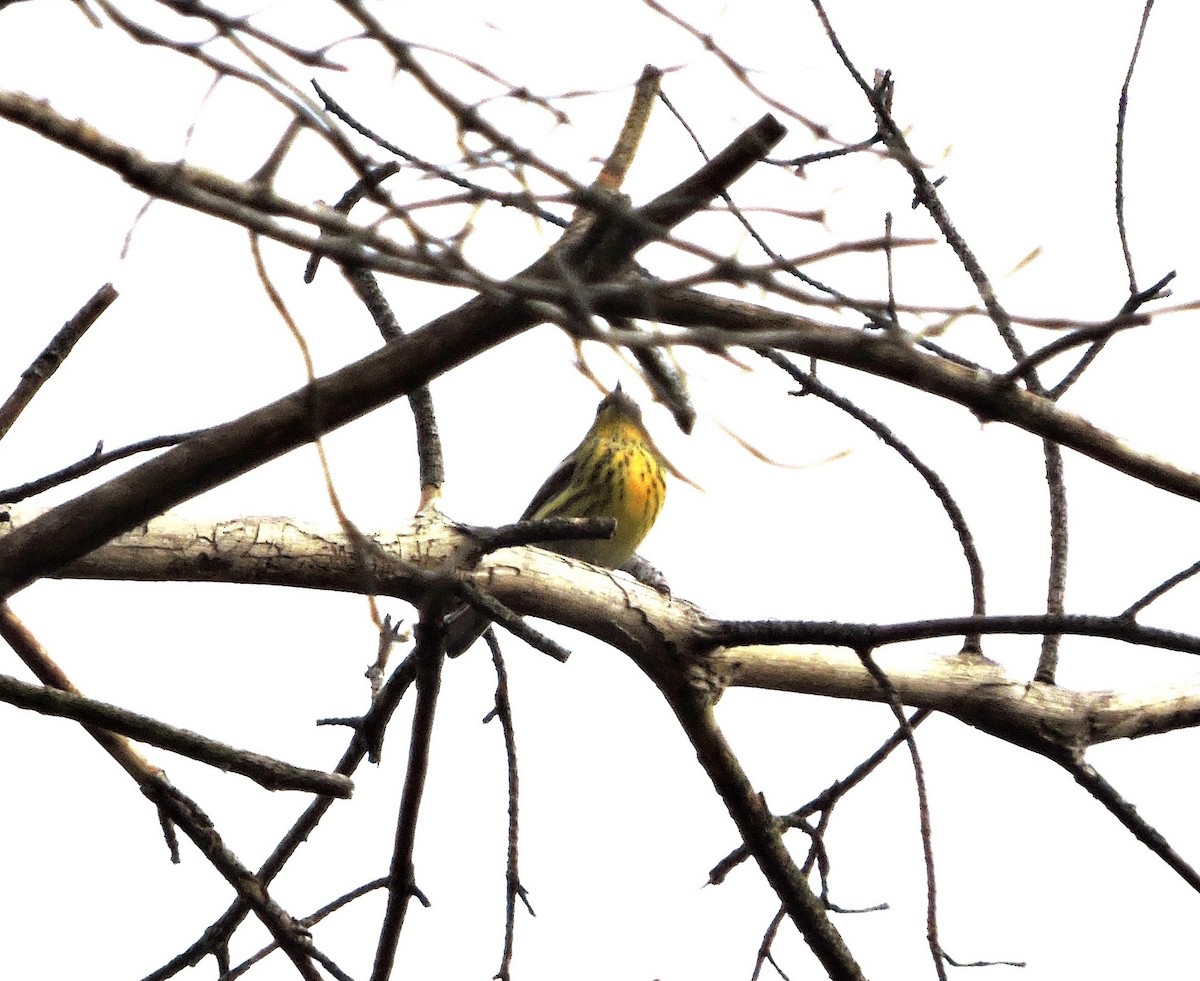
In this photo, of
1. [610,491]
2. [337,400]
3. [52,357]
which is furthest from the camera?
[610,491]

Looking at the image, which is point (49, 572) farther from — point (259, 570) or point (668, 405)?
point (668, 405)

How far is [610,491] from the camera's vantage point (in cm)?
707

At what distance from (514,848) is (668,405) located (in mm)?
2096

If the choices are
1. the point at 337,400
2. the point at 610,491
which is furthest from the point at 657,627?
the point at 610,491

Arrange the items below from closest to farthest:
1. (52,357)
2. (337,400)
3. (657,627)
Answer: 1. (337,400)
2. (52,357)
3. (657,627)

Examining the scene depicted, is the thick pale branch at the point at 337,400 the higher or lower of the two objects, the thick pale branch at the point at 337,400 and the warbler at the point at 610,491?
the lower

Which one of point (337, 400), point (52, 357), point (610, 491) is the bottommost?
point (337, 400)

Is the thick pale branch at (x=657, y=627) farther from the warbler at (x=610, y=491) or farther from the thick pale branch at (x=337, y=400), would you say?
the warbler at (x=610, y=491)

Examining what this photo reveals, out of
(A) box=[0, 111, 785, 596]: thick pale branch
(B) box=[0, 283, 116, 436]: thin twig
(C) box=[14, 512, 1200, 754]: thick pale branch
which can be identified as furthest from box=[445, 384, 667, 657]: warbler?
(A) box=[0, 111, 785, 596]: thick pale branch

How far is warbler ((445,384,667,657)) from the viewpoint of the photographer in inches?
275

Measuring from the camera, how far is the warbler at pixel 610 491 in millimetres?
6973

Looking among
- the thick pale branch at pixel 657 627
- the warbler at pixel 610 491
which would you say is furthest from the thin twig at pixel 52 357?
the warbler at pixel 610 491

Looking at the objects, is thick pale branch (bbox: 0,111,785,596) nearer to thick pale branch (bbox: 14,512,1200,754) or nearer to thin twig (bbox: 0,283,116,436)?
thin twig (bbox: 0,283,116,436)

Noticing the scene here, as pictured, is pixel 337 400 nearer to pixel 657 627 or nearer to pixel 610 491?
pixel 657 627
